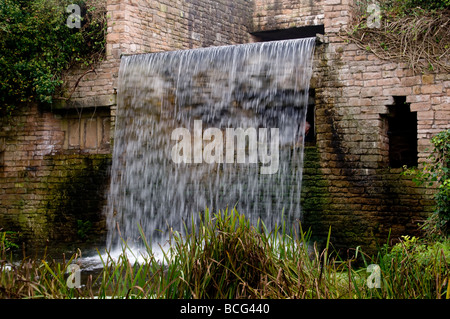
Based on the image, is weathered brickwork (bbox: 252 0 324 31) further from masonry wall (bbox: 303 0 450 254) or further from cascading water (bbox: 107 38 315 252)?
cascading water (bbox: 107 38 315 252)

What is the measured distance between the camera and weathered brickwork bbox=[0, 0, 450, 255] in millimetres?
7188

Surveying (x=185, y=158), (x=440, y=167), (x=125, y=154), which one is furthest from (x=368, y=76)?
(x=125, y=154)

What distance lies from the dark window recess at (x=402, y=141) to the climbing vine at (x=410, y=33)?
2.88 feet

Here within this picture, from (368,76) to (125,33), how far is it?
13.5 feet

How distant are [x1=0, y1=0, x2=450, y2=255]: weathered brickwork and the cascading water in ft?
0.89

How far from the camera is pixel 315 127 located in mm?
7738

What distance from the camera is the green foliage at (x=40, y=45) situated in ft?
29.0

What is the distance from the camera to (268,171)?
25.8 ft

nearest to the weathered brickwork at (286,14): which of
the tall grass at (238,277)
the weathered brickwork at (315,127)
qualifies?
the weathered brickwork at (315,127)

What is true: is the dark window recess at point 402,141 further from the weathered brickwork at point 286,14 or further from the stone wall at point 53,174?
the stone wall at point 53,174

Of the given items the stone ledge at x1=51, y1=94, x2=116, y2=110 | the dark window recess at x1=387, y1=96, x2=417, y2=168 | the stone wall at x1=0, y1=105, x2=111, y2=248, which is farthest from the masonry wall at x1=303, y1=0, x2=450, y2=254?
the stone wall at x1=0, y1=105, x2=111, y2=248

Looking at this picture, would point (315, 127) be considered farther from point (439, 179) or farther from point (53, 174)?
point (53, 174)

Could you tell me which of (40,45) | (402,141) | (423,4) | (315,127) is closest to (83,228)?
(40,45)
